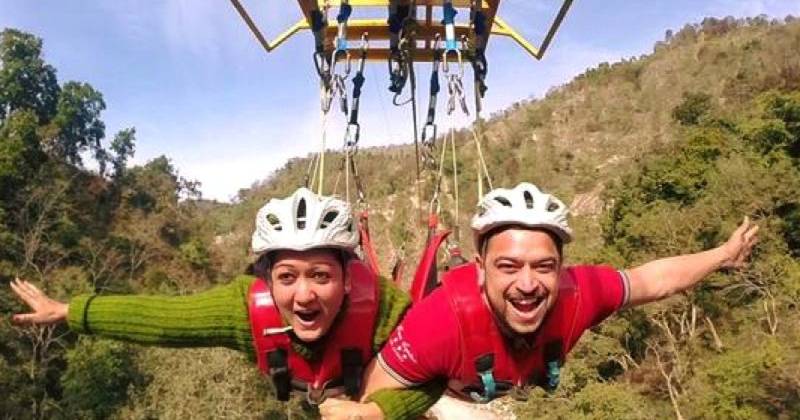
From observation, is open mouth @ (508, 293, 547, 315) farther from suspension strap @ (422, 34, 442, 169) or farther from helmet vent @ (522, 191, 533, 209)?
suspension strap @ (422, 34, 442, 169)

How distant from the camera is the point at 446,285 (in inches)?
86.2

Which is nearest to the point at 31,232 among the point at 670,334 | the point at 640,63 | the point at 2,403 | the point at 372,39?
the point at 2,403

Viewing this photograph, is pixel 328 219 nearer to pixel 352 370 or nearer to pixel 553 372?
pixel 352 370

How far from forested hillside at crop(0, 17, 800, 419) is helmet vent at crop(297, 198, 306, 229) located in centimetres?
633

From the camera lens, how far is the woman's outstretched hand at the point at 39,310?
93.7 inches

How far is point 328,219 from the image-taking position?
2.21 m

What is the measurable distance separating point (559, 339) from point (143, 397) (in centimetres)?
1745

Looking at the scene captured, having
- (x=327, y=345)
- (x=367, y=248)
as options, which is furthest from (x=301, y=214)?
(x=367, y=248)

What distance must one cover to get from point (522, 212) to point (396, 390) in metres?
0.60

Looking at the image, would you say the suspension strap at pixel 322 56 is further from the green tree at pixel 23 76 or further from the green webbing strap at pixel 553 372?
the green tree at pixel 23 76

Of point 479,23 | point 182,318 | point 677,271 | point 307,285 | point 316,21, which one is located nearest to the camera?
point 307,285

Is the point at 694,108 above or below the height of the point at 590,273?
above

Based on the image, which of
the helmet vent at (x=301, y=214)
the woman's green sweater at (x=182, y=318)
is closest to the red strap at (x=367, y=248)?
the woman's green sweater at (x=182, y=318)

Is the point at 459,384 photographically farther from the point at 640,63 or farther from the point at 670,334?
the point at 640,63
